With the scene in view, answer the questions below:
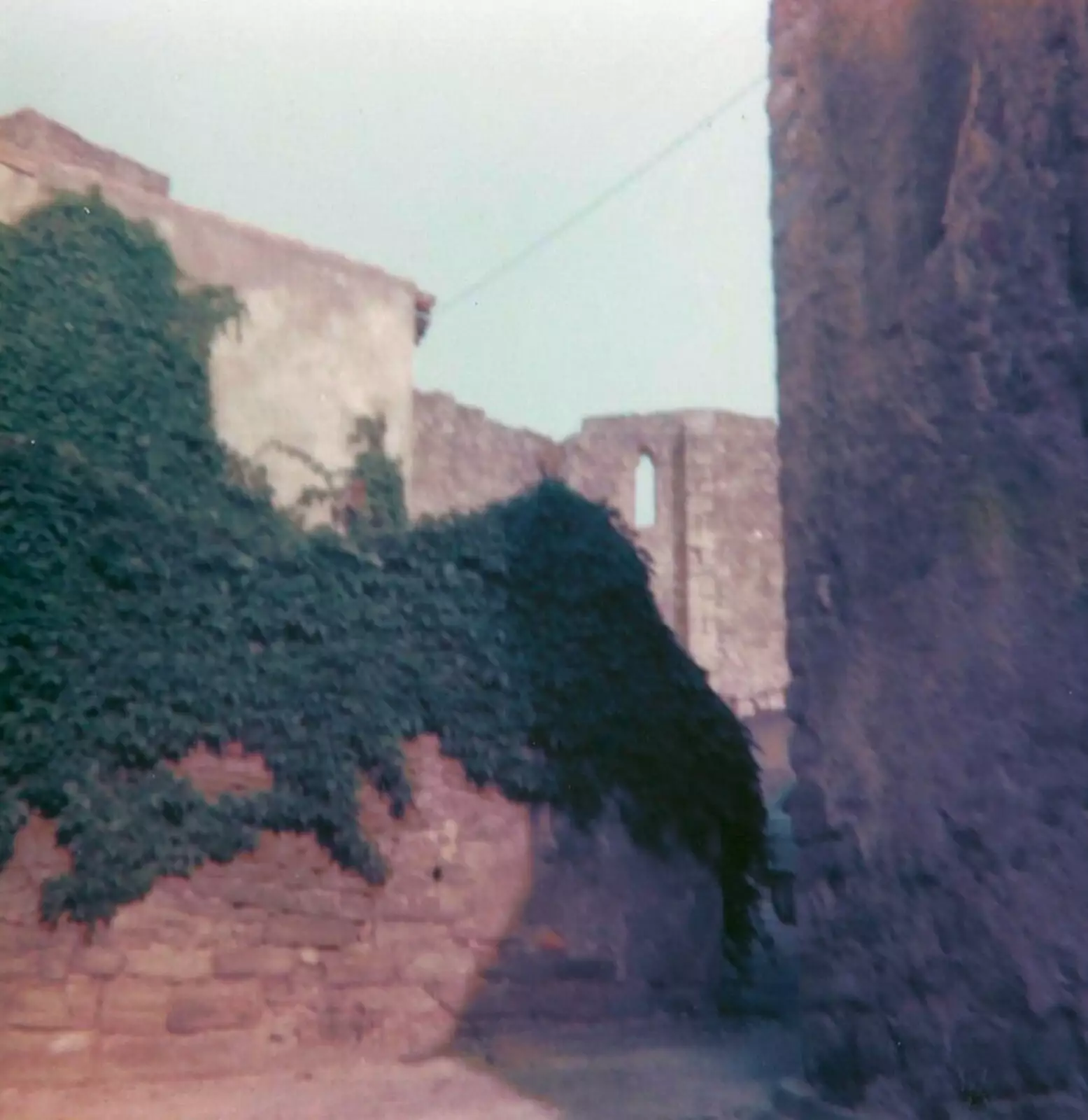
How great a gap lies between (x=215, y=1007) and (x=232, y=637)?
Answer: 193cm

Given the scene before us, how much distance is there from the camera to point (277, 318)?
937 centimetres

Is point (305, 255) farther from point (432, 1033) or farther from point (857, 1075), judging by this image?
point (857, 1075)

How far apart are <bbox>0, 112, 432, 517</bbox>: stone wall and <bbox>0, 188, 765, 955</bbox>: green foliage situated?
0.31m

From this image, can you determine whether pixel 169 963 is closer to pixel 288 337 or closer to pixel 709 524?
pixel 288 337

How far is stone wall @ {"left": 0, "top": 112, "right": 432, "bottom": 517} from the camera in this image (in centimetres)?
853

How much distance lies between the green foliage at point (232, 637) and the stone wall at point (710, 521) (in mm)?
11136

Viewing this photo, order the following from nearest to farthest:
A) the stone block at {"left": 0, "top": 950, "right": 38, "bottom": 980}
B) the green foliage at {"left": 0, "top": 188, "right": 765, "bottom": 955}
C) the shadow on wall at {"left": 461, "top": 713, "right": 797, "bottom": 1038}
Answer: the stone block at {"left": 0, "top": 950, "right": 38, "bottom": 980}
the green foliage at {"left": 0, "top": 188, "right": 765, "bottom": 955}
the shadow on wall at {"left": 461, "top": 713, "right": 797, "bottom": 1038}

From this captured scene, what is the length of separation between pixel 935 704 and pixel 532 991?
3.83m

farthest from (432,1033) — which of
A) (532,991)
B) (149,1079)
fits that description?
(149,1079)

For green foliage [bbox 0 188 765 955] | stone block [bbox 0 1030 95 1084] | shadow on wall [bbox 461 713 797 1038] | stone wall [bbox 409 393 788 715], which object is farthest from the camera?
stone wall [bbox 409 393 788 715]

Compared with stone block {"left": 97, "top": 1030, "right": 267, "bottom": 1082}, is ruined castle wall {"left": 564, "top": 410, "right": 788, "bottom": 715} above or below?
above

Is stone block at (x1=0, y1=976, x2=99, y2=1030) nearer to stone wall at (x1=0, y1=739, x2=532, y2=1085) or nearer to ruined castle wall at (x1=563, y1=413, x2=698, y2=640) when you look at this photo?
stone wall at (x1=0, y1=739, x2=532, y2=1085)

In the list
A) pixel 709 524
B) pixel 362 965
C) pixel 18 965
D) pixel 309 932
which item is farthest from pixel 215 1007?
pixel 709 524

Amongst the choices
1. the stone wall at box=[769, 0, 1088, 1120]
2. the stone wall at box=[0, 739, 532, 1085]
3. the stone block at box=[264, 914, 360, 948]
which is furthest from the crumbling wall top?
the stone wall at box=[769, 0, 1088, 1120]
